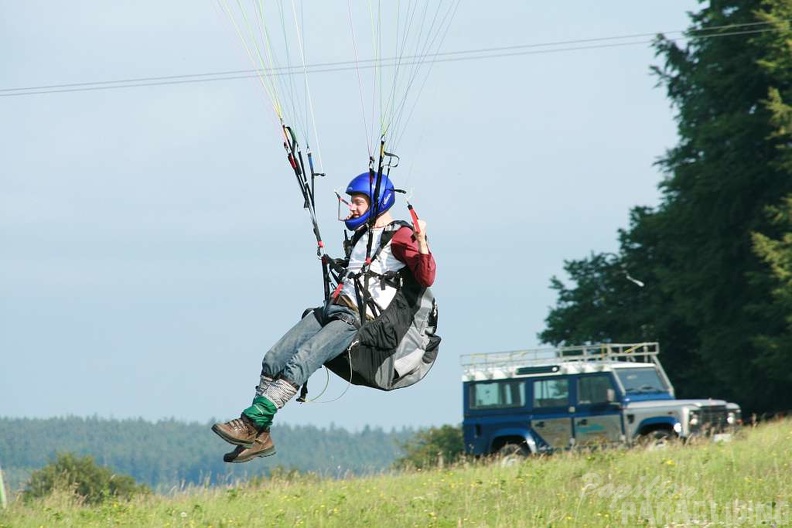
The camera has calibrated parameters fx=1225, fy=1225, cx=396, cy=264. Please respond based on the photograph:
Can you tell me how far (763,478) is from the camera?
12148mm

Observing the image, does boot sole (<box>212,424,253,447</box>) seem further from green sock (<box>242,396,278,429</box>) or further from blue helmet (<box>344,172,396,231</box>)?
blue helmet (<box>344,172,396,231</box>)

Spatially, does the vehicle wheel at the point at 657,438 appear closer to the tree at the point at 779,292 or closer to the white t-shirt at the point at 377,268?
the tree at the point at 779,292

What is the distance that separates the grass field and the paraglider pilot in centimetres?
212

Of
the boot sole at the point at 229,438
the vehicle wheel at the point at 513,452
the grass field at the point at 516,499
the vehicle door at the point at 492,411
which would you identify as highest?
the vehicle door at the point at 492,411

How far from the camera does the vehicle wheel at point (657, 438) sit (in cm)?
1870

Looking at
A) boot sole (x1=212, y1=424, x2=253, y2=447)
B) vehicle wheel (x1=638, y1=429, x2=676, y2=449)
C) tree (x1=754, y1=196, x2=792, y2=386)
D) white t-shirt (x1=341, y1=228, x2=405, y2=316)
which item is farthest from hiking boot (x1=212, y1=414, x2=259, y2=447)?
tree (x1=754, y1=196, x2=792, y2=386)

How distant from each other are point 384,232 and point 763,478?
5664mm

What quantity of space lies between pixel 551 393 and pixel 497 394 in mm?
1052

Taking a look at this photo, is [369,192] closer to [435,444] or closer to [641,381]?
[641,381]

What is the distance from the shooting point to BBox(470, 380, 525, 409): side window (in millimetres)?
21312

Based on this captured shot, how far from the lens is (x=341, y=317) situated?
8.49 m

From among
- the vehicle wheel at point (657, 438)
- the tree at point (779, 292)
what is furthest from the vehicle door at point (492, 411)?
the tree at point (779, 292)

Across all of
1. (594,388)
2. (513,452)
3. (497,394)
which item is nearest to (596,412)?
(594,388)

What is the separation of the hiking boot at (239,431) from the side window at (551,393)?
43.1 ft
